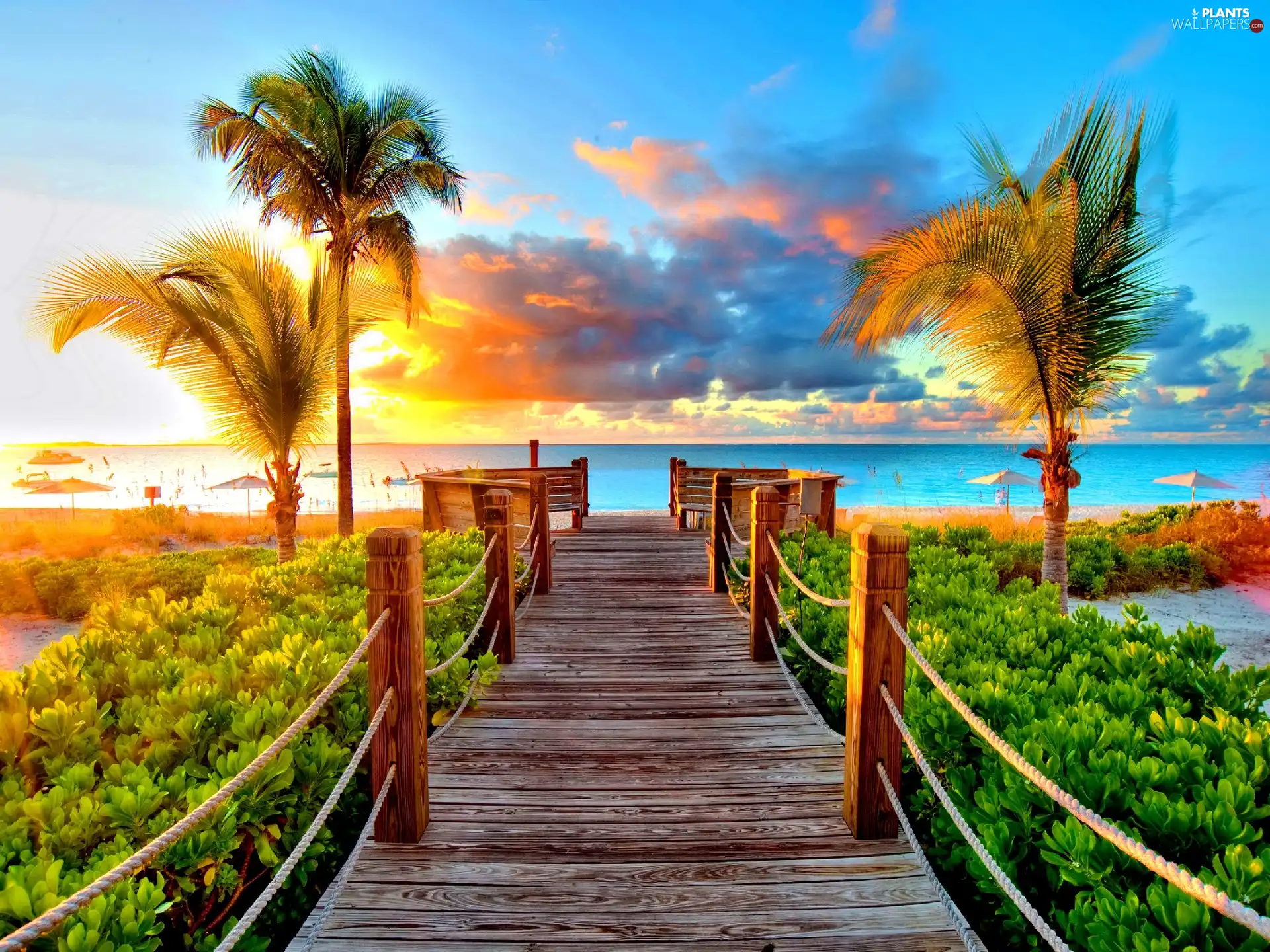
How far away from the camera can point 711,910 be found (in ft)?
7.77

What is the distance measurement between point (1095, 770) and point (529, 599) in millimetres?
5829

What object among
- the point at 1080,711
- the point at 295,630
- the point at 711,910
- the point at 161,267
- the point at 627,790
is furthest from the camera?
the point at 161,267

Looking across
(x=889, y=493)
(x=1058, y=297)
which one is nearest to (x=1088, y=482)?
(x=889, y=493)

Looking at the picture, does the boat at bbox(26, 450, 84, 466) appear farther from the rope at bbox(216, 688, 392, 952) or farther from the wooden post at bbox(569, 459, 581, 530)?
the rope at bbox(216, 688, 392, 952)

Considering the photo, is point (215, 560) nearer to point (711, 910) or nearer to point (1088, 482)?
point (711, 910)

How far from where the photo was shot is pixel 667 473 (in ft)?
245

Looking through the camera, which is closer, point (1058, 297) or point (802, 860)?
point (802, 860)

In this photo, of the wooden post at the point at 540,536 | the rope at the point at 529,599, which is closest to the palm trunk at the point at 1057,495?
the wooden post at the point at 540,536

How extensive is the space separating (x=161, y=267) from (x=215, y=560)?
576cm

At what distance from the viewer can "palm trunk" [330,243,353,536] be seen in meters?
10.8

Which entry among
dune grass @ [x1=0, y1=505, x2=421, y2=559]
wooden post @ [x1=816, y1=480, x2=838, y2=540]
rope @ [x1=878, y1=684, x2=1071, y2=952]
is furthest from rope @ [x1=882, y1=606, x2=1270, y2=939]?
dune grass @ [x1=0, y1=505, x2=421, y2=559]

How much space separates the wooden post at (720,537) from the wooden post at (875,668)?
4888mm

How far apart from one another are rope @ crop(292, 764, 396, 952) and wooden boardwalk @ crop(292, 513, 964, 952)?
0.04 m

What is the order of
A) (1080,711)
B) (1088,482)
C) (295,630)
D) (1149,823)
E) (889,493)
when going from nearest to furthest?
1. (1149,823)
2. (1080,711)
3. (295,630)
4. (889,493)
5. (1088,482)
